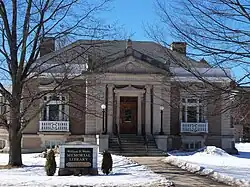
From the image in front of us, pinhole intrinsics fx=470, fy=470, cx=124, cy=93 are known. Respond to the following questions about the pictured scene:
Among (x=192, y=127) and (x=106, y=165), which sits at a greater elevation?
(x=192, y=127)

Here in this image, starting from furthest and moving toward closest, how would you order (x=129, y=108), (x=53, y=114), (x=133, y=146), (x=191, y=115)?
(x=191, y=115), (x=129, y=108), (x=53, y=114), (x=133, y=146)

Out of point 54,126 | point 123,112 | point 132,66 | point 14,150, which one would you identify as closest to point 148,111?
point 123,112

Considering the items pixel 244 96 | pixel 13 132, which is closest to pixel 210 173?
pixel 244 96

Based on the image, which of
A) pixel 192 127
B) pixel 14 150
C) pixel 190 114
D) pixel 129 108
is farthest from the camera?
pixel 190 114

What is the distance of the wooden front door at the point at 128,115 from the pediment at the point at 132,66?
223 cm

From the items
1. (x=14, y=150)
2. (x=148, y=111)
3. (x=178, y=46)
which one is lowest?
(x=14, y=150)

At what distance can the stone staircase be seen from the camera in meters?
29.9

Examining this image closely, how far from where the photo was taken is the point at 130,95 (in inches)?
1330

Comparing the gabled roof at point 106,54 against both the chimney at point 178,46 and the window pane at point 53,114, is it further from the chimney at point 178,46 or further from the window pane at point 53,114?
the chimney at point 178,46

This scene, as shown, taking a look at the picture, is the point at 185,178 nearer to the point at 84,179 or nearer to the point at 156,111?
the point at 84,179

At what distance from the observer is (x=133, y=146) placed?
31297mm

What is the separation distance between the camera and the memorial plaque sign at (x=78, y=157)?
55.9 feet

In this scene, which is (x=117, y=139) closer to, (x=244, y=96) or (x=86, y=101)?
(x=86, y=101)

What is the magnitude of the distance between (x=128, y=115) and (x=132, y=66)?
3.76 m
